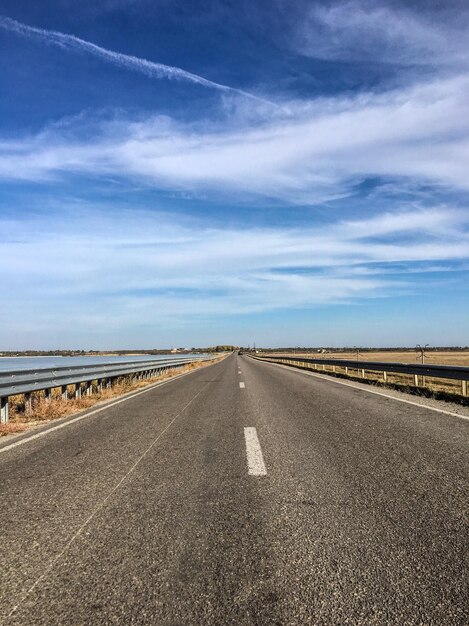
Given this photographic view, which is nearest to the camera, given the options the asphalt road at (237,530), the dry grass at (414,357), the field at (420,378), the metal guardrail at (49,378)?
the asphalt road at (237,530)

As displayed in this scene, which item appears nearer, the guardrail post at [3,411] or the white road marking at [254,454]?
the white road marking at [254,454]

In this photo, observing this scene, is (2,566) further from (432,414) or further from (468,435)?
(432,414)

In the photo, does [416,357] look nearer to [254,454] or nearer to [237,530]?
[254,454]

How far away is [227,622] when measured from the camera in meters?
2.44

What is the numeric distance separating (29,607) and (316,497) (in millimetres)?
2609

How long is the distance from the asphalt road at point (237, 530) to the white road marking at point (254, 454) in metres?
0.03

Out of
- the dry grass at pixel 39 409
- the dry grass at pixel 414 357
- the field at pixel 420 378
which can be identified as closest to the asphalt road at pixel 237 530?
the dry grass at pixel 39 409

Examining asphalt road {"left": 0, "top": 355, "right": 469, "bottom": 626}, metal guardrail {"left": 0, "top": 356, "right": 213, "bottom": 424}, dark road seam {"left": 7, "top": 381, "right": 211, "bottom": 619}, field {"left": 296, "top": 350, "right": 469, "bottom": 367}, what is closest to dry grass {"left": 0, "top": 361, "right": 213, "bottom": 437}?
metal guardrail {"left": 0, "top": 356, "right": 213, "bottom": 424}

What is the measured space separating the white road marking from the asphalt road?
0.03 metres

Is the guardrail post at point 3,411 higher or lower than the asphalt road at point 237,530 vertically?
higher

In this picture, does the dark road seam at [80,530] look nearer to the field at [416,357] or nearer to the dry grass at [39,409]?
the dry grass at [39,409]

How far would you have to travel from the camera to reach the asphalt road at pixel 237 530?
2600 mm

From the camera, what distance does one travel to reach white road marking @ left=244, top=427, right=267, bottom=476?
528 cm

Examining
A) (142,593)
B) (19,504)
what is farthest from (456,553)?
(19,504)
